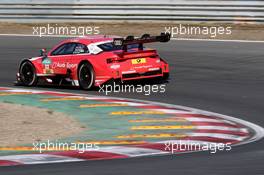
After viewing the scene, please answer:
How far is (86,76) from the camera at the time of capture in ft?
62.2

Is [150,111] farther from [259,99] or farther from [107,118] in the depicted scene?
[259,99]

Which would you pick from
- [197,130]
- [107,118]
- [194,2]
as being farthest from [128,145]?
[194,2]

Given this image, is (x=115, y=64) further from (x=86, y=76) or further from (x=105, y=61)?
(x=86, y=76)

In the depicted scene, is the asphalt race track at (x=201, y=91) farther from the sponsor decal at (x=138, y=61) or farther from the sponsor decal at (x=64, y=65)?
the sponsor decal at (x=138, y=61)

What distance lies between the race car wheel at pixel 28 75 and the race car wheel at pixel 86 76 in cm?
157

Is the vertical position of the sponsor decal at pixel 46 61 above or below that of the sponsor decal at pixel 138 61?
below

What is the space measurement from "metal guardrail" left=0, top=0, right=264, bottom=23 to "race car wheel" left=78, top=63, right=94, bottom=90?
11.2 m

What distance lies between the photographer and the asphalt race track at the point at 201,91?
979cm

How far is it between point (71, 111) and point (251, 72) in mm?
6356

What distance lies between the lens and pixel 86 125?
14297 millimetres

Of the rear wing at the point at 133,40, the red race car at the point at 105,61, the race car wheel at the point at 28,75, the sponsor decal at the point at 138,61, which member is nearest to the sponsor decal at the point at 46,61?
the red race car at the point at 105,61

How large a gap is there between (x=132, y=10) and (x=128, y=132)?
1803cm

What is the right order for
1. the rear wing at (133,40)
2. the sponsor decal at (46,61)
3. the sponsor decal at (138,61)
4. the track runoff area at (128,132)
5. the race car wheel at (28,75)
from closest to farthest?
the track runoff area at (128,132) < the rear wing at (133,40) < the sponsor decal at (138,61) < the sponsor decal at (46,61) < the race car wheel at (28,75)

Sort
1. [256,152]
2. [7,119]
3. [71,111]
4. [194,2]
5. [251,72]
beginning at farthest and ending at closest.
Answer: [194,2] < [251,72] < [71,111] < [7,119] < [256,152]
